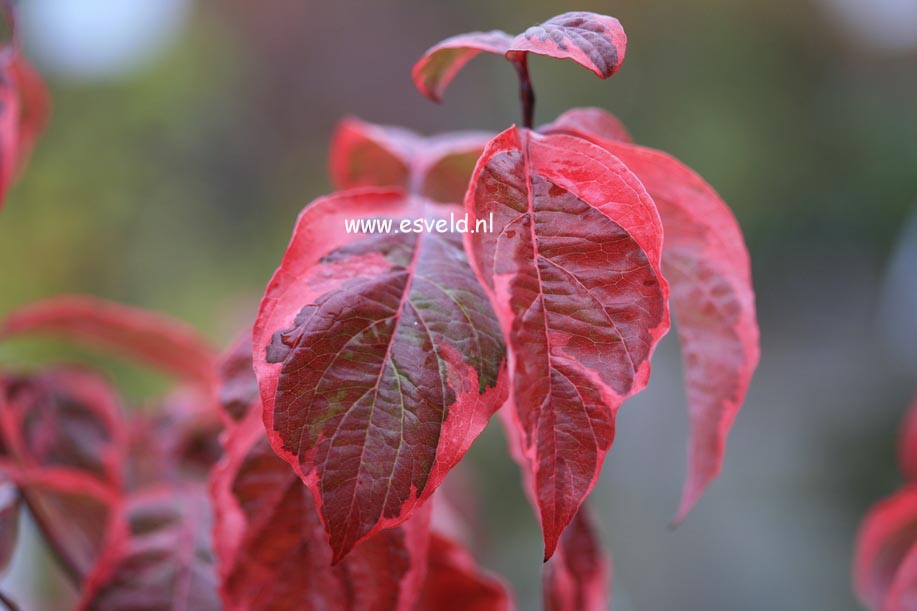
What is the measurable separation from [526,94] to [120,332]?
38 centimetres

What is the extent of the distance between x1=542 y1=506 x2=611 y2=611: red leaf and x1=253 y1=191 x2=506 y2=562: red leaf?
6.2 inches

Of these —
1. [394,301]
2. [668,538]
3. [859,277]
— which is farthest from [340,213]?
[859,277]

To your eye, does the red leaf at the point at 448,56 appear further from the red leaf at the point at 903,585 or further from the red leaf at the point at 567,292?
the red leaf at the point at 903,585

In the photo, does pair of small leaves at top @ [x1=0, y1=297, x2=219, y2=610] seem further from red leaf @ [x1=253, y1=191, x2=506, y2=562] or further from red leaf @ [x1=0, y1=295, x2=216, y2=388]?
red leaf @ [x1=253, y1=191, x2=506, y2=562]

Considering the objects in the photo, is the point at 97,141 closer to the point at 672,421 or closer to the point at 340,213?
the point at 672,421

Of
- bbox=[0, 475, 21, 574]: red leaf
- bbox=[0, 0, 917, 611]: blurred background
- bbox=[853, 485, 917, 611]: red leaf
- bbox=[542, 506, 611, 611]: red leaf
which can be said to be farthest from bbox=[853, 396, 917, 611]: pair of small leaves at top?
bbox=[0, 0, 917, 611]: blurred background

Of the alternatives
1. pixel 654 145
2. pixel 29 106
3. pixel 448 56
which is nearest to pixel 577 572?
pixel 448 56

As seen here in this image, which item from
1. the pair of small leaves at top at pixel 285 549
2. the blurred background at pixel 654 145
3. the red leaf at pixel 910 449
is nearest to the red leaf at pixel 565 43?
the pair of small leaves at top at pixel 285 549

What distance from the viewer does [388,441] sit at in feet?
0.97

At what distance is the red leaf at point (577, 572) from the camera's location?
1.37 feet

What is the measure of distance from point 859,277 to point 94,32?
3322mm

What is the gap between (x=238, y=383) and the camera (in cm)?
40

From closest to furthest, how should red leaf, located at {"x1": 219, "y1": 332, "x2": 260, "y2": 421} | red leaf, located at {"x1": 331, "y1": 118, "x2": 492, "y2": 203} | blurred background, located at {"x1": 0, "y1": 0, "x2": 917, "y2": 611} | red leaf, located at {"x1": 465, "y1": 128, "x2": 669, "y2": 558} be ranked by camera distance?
red leaf, located at {"x1": 465, "y1": 128, "x2": 669, "y2": 558}, red leaf, located at {"x1": 219, "y1": 332, "x2": 260, "y2": 421}, red leaf, located at {"x1": 331, "y1": 118, "x2": 492, "y2": 203}, blurred background, located at {"x1": 0, "y1": 0, "x2": 917, "y2": 611}

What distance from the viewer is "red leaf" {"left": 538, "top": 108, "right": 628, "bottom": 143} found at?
380 millimetres
